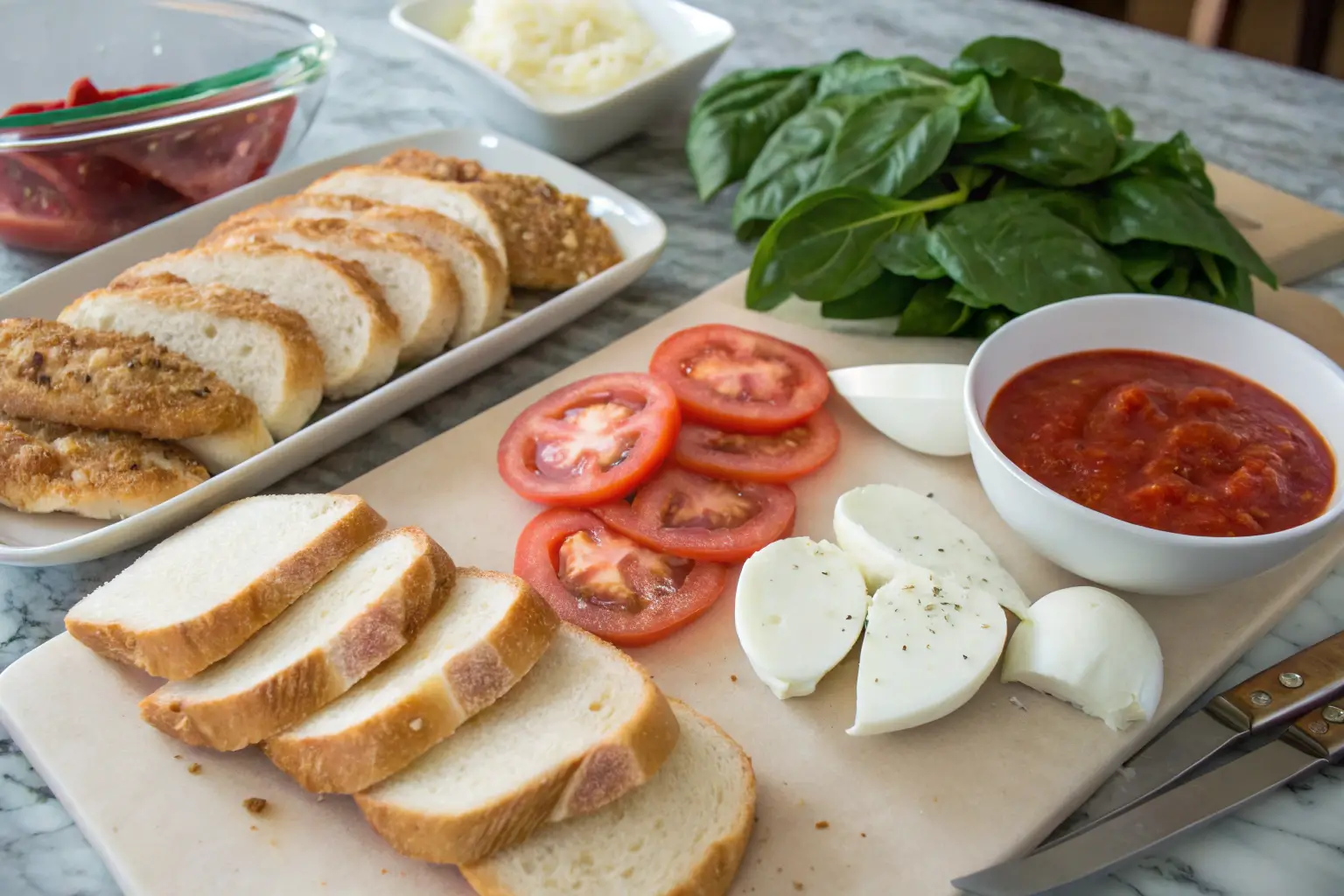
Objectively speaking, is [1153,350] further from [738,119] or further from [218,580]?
[218,580]

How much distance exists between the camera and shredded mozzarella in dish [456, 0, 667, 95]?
13.3 feet

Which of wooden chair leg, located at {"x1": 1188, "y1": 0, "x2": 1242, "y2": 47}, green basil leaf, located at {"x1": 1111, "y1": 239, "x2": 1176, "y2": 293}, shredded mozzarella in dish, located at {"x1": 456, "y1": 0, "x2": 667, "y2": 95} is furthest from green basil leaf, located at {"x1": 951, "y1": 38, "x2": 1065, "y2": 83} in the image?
wooden chair leg, located at {"x1": 1188, "y1": 0, "x2": 1242, "y2": 47}

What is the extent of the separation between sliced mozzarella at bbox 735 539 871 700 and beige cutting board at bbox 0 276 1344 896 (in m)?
0.09

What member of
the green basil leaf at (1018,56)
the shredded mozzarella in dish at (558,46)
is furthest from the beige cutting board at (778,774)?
the shredded mozzarella in dish at (558,46)

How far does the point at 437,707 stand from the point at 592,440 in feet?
3.16

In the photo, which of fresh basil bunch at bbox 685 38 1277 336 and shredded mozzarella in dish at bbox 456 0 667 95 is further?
shredded mozzarella in dish at bbox 456 0 667 95

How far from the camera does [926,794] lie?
7.11 feet

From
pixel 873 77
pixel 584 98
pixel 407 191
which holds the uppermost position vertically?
pixel 873 77

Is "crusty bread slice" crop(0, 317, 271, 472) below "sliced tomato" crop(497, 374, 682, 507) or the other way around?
the other way around

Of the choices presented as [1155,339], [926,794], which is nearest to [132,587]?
[926,794]

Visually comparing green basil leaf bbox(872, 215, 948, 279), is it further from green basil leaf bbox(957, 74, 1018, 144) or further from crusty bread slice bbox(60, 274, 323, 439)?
crusty bread slice bbox(60, 274, 323, 439)

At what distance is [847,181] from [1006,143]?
20.0 inches

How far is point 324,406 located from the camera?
3.09 m

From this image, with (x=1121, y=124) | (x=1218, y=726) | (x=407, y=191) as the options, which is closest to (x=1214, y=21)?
(x=1121, y=124)
